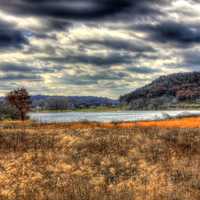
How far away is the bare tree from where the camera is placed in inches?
3150

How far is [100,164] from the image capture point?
91.9 ft

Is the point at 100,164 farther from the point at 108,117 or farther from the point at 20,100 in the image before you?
the point at 108,117

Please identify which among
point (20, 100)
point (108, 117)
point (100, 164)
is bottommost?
point (100, 164)

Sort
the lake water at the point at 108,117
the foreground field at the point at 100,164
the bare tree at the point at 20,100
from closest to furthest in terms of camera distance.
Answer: the foreground field at the point at 100,164
the lake water at the point at 108,117
the bare tree at the point at 20,100

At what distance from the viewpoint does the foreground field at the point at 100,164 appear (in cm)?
2262

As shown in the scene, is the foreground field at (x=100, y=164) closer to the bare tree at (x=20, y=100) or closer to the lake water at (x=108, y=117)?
the lake water at (x=108, y=117)

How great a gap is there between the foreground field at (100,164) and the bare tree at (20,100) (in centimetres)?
4550

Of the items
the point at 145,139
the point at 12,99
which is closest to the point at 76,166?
the point at 145,139

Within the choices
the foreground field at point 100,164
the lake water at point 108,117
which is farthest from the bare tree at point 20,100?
the foreground field at point 100,164

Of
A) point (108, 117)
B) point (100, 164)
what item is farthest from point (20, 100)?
point (100, 164)

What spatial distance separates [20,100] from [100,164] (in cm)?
5537

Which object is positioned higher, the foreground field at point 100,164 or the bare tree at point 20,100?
the bare tree at point 20,100

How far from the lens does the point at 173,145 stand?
32469 millimetres

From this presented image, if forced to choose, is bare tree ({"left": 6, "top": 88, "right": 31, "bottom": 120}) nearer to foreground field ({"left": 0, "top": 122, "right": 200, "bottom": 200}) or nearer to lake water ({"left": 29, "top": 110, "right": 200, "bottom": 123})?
lake water ({"left": 29, "top": 110, "right": 200, "bottom": 123})
